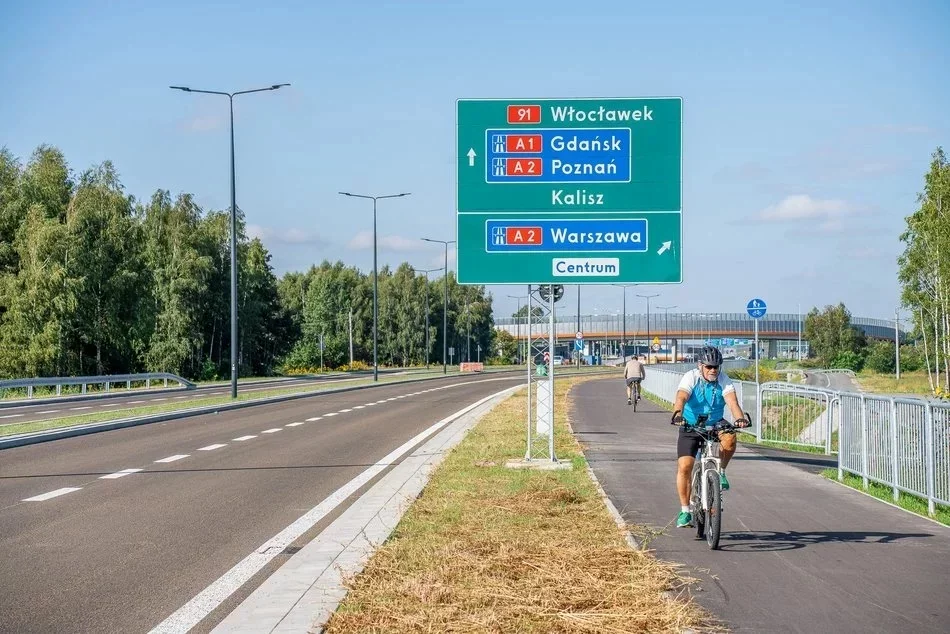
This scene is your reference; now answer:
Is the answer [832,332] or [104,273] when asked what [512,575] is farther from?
[832,332]

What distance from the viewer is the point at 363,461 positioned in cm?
1659

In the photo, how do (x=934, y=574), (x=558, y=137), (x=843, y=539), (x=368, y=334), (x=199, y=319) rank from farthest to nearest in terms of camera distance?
(x=368, y=334)
(x=199, y=319)
(x=558, y=137)
(x=843, y=539)
(x=934, y=574)

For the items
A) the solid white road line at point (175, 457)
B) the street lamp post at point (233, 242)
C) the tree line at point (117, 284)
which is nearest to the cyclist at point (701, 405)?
the solid white road line at point (175, 457)

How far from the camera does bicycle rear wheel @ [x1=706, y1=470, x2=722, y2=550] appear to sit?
8805 mm

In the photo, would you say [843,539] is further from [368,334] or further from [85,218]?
[368,334]

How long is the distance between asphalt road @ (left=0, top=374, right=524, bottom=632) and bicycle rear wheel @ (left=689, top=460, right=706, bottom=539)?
11.1ft

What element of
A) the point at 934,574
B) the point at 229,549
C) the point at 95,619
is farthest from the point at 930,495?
the point at 95,619

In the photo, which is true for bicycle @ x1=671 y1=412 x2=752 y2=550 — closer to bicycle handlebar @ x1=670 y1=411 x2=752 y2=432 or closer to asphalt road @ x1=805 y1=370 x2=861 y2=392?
bicycle handlebar @ x1=670 y1=411 x2=752 y2=432

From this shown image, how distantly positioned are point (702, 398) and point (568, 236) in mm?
7187

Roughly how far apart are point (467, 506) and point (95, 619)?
16.1 ft

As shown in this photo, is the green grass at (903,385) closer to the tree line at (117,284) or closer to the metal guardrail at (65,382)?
the tree line at (117,284)

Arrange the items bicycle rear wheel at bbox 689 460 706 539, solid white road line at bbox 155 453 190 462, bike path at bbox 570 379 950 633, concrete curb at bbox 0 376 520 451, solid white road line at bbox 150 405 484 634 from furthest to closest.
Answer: concrete curb at bbox 0 376 520 451
solid white road line at bbox 155 453 190 462
bicycle rear wheel at bbox 689 460 706 539
bike path at bbox 570 379 950 633
solid white road line at bbox 150 405 484 634

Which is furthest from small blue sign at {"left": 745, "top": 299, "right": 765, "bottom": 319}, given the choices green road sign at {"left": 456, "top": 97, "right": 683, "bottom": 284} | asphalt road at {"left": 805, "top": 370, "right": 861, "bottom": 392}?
asphalt road at {"left": 805, "top": 370, "right": 861, "bottom": 392}

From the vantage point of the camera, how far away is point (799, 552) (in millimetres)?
8836
